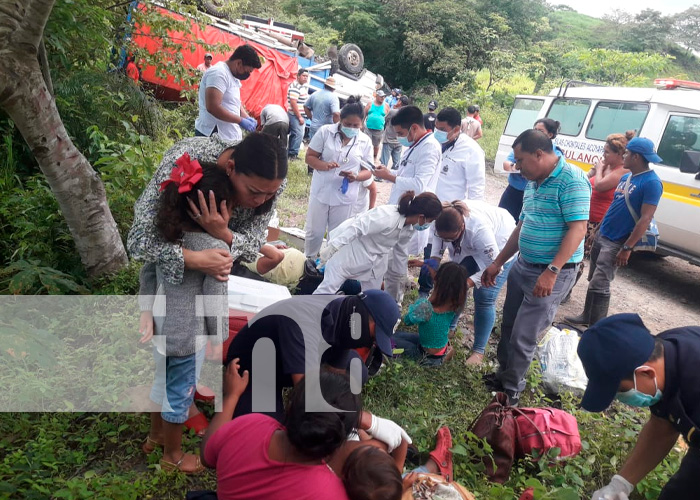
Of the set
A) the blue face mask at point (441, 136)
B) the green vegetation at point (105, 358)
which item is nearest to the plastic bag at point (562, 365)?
the green vegetation at point (105, 358)

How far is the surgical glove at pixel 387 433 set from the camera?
2.12m

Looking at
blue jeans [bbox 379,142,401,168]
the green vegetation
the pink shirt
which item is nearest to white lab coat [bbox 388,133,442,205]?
the green vegetation

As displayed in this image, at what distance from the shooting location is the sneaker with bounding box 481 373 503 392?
346 centimetres

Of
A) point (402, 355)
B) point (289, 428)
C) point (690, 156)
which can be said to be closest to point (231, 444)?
point (289, 428)

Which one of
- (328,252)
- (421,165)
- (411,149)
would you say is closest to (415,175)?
(421,165)

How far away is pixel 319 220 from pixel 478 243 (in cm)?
160

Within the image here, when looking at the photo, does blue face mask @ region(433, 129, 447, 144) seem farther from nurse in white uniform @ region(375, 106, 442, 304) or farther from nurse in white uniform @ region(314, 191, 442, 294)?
nurse in white uniform @ region(314, 191, 442, 294)

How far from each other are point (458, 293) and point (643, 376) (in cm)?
175

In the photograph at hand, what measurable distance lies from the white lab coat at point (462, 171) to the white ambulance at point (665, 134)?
2.74 m

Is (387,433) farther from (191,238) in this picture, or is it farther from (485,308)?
(485,308)

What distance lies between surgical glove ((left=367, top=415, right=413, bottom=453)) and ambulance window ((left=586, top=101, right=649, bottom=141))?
18.8ft

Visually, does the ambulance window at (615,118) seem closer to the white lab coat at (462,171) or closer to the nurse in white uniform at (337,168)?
the white lab coat at (462,171)

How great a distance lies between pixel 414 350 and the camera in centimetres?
361

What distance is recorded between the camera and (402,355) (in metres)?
3.62
